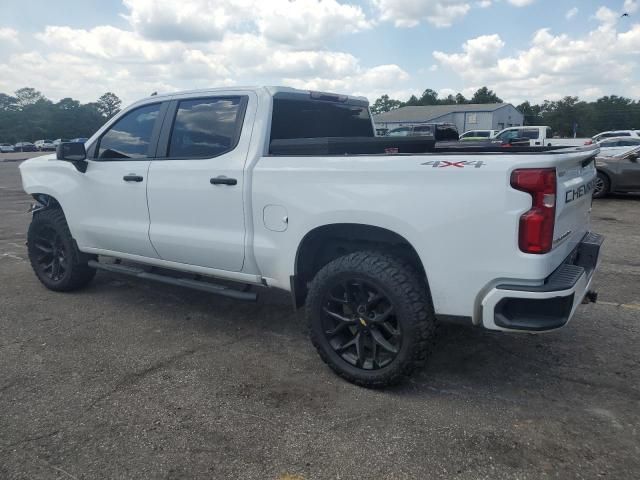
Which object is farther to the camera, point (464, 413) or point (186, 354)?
point (186, 354)

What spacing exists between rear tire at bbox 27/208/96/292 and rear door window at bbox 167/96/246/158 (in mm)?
1698

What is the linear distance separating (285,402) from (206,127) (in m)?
2.15

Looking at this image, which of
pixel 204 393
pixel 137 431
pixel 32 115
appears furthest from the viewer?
pixel 32 115

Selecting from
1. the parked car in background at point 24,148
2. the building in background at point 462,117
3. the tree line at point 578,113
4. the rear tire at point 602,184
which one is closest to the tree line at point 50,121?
the parked car in background at point 24,148

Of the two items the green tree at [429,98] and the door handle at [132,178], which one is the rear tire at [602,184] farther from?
the green tree at [429,98]

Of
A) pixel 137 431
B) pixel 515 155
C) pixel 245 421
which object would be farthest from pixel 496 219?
pixel 137 431

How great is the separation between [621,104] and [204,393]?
96.4 meters

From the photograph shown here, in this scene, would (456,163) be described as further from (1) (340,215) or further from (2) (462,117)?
(2) (462,117)

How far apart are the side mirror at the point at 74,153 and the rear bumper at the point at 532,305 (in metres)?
3.69

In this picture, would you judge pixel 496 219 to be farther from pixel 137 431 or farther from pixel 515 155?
pixel 137 431

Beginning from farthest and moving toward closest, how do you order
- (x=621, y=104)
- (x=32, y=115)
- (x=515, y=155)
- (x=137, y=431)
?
(x=32, y=115) < (x=621, y=104) < (x=137, y=431) < (x=515, y=155)

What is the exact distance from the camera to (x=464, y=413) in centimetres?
299

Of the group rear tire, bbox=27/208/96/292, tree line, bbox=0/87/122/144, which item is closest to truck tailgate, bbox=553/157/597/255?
rear tire, bbox=27/208/96/292

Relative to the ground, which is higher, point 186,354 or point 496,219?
point 496,219
